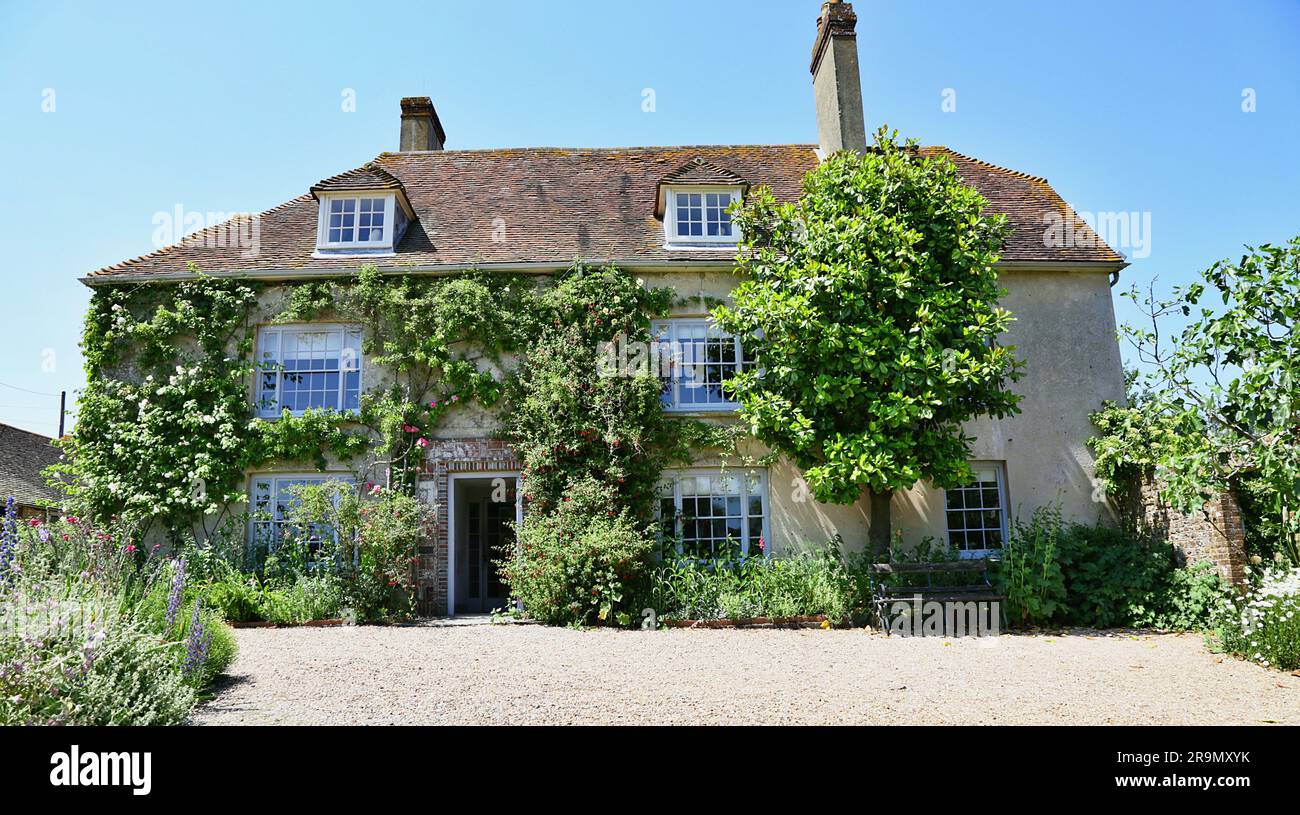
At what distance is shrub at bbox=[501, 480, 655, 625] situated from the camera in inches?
402

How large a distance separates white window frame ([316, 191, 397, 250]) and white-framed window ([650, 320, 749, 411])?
15.9 feet

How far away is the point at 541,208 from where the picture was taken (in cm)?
1445

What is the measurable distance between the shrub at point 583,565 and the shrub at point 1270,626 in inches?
257

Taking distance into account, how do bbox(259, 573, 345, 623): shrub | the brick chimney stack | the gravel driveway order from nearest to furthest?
the gravel driveway → bbox(259, 573, 345, 623): shrub → the brick chimney stack

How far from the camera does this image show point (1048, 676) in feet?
23.0

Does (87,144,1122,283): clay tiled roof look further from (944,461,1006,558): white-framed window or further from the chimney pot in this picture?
(944,461,1006,558): white-framed window

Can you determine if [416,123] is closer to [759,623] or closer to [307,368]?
[307,368]

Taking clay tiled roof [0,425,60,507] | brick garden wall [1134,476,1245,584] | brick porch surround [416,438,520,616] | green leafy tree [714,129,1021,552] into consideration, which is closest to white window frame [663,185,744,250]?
green leafy tree [714,129,1021,552]

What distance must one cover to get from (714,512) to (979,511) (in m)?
4.22

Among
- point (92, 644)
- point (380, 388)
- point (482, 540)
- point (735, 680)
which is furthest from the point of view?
point (482, 540)

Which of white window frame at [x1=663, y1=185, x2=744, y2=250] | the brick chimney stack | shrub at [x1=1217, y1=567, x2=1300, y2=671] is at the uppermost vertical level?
the brick chimney stack

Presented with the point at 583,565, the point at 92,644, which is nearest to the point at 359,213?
the point at 583,565

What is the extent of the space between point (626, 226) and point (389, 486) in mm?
5979

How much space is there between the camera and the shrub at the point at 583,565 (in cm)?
1021
